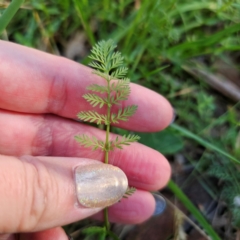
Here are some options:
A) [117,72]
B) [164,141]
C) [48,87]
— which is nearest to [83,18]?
[48,87]

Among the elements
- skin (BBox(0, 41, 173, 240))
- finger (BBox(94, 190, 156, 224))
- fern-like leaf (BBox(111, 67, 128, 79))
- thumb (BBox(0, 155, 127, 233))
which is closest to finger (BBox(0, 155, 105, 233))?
thumb (BBox(0, 155, 127, 233))

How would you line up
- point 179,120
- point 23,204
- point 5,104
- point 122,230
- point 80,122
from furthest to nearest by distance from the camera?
point 179,120, point 122,230, point 80,122, point 5,104, point 23,204

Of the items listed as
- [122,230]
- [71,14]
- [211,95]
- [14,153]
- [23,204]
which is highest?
[71,14]

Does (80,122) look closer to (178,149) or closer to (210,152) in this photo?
(178,149)

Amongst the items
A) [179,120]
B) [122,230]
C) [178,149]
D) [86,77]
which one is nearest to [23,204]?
[86,77]

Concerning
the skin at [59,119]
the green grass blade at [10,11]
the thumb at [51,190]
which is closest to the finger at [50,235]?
the skin at [59,119]

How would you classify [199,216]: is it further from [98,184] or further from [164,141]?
[98,184]
